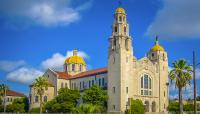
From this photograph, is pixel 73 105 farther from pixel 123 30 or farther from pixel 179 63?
pixel 179 63

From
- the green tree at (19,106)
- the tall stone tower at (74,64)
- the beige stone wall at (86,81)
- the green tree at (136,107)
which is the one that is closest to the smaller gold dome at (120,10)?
the beige stone wall at (86,81)

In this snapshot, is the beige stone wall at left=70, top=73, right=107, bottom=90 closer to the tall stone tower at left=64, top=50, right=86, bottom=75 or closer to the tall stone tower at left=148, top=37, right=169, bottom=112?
the tall stone tower at left=64, top=50, right=86, bottom=75

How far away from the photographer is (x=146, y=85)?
11362 centimetres

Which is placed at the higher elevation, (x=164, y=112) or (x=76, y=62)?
(x=76, y=62)

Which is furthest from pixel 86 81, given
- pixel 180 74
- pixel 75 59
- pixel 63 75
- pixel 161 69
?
pixel 180 74

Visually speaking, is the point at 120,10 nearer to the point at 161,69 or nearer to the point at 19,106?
the point at 161,69

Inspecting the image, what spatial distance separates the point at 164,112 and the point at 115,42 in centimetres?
2466

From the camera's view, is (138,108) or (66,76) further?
(66,76)

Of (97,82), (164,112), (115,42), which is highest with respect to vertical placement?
(115,42)

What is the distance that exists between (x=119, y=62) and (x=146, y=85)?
13.0 m

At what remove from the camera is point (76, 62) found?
5728 inches

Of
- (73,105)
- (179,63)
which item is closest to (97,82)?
(73,105)

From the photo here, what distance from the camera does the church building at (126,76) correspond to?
106m

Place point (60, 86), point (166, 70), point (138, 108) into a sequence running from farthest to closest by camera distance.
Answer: point (60, 86) → point (166, 70) → point (138, 108)
